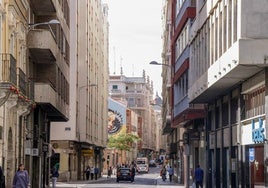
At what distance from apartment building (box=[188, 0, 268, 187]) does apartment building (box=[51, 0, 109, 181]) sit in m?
27.7

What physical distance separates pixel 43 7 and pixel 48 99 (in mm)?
5657

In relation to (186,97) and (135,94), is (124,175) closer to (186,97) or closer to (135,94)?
(186,97)

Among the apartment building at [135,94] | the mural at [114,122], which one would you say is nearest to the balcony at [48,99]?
the mural at [114,122]

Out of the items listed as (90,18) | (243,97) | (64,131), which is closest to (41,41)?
(243,97)

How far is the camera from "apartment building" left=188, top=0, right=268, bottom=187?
23984 millimetres

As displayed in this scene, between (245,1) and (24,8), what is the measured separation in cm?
1490

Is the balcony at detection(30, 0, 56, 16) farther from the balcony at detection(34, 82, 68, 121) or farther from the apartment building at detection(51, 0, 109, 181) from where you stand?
the apartment building at detection(51, 0, 109, 181)

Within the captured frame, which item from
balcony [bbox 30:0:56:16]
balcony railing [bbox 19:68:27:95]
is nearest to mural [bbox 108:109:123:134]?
balcony [bbox 30:0:56:16]

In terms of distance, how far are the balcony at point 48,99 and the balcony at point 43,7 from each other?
4484mm

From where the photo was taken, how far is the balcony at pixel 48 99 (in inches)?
1496

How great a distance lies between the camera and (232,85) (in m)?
30.3

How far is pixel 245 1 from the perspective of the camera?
79.3ft

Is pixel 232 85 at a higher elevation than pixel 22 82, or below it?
below

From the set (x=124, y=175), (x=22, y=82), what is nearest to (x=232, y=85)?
(x=22, y=82)
